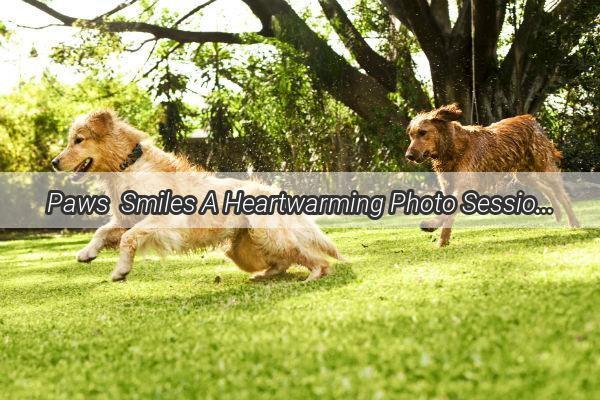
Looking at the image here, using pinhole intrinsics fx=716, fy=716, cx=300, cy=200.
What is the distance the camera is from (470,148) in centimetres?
838

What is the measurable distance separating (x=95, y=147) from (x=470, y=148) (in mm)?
4345

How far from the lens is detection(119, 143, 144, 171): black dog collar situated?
6254 mm

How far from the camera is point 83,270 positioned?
9.23 meters

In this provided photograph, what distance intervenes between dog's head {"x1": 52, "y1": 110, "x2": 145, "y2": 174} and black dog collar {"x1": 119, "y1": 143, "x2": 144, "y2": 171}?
0.04 m

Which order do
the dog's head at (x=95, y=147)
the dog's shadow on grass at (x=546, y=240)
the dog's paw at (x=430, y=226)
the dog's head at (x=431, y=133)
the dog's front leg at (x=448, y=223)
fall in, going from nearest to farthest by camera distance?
the dog's head at (x=95, y=147) → the dog's shadow on grass at (x=546, y=240) → the dog's front leg at (x=448, y=223) → the dog's paw at (x=430, y=226) → the dog's head at (x=431, y=133)

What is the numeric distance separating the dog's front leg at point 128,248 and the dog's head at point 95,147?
741mm

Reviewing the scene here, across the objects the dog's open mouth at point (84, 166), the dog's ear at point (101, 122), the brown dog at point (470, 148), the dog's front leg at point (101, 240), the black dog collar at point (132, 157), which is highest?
the brown dog at point (470, 148)

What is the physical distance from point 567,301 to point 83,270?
6.83 meters

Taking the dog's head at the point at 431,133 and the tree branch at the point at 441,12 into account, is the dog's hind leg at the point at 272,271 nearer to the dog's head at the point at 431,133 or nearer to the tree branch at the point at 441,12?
the dog's head at the point at 431,133

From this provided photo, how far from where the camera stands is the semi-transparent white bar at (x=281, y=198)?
6188 mm

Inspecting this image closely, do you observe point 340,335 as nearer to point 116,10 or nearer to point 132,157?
point 132,157

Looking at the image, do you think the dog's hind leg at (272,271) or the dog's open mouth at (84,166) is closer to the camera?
the dog's open mouth at (84,166)

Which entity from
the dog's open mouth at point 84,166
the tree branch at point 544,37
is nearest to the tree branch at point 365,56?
the tree branch at point 544,37

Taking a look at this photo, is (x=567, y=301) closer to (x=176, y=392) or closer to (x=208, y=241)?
(x=176, y=392)
